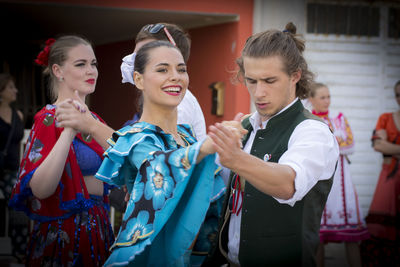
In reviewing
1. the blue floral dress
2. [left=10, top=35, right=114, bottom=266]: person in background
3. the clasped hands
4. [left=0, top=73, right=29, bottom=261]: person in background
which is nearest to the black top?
[left=0, top=73, right=29, bottom=261]: person in background

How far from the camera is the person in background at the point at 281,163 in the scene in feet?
6.63

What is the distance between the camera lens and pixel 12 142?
550cm

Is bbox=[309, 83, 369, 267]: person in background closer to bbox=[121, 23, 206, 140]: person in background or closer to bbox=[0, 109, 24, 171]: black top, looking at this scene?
bbox=[121, 23, 206, 140]: person in background

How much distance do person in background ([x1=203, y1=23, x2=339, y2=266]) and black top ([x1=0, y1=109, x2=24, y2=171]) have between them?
12.5 feet

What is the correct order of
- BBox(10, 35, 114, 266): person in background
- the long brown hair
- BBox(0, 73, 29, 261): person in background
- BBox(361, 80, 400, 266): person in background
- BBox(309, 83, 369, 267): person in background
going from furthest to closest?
BBox(0, 73, 29, 261): person in background < BBox(361, 80, 400, 266): person in background < BBox(309, 83, 369, 267): person in background < BBox(10, 35, 114, 266): person in background < the long brown hair

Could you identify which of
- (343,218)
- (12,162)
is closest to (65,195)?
(12,162)

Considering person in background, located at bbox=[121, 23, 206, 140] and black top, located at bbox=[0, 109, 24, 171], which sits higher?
person in background, located at bbox=[121, 23, 206, 140]

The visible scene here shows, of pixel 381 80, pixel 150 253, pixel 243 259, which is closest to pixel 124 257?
pixel 150 253

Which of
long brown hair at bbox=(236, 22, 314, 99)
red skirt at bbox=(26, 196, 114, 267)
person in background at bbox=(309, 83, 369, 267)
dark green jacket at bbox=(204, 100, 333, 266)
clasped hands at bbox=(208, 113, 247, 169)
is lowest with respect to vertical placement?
person in background at bbox=(309, 83, 369, 267)

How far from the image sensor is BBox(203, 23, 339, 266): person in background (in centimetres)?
202

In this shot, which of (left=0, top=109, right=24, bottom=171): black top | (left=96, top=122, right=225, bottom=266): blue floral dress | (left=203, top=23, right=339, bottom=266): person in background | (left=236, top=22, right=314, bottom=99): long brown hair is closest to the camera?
(left=96, top=122, right=225, bottom=266): blue floral dress

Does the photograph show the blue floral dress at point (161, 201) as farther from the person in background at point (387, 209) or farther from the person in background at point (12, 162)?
the person in background at point (387, 209)

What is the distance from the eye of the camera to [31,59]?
1052 cm

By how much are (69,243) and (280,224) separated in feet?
3.94
